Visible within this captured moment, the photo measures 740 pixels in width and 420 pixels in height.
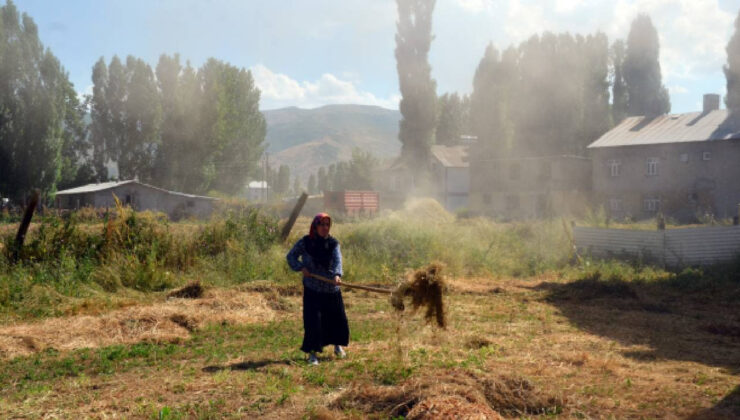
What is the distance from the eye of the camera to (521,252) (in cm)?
1847

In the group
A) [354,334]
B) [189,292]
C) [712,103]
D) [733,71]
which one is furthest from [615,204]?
[354,334]

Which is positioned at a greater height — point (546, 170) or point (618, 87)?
point (618, 87)

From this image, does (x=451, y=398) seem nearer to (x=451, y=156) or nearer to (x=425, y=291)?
(x=425, y=291)

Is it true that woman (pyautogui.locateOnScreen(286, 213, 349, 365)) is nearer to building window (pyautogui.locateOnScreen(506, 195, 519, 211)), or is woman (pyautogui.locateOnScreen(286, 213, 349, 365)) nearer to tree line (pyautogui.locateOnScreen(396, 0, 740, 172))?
building window (pyautogui.locateOnScreen(506, 195, 519, 211))

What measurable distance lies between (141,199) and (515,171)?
96.1 ft

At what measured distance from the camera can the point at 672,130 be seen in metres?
36.5

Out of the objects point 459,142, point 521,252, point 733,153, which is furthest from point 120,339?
point 459,142

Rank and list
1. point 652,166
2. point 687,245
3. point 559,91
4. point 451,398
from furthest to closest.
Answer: point 559,91 < point 652,166 < point 687,245 < point 451,398

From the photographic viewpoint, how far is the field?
5508 millimetres

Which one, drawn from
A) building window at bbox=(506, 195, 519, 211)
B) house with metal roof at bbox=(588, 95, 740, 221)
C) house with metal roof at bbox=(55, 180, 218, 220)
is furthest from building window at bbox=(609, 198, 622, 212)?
house with metal roof at bbox=(55, 180, 218, 220)

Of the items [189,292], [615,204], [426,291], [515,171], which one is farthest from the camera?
[515,171]

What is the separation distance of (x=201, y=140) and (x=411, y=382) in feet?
169

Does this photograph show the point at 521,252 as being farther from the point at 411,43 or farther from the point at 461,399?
the point at 411,43

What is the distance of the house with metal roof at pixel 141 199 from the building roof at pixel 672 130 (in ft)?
95.1
